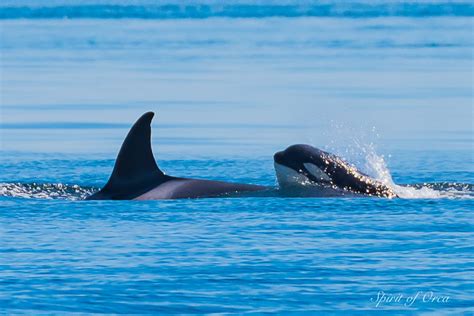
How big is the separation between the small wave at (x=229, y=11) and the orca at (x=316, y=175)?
85174 mm

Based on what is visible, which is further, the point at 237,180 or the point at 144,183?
the point at 237,180

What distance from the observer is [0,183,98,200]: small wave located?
19188mm

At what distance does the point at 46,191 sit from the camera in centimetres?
1962

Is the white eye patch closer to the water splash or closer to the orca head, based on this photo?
the orca head

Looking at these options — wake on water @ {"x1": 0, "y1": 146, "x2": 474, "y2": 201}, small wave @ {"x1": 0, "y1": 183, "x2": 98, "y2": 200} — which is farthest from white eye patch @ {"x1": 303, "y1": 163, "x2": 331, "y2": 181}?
small wave @ {"x1": 0, "y1": 183, "x2": 98, "y2": 200}

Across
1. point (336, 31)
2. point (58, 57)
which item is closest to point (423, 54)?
point (58, 57)

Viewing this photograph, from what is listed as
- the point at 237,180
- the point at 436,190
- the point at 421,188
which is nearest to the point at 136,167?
the point at 237,180

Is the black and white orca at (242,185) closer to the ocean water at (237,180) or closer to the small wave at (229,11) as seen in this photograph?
the ocean water at (237,180)

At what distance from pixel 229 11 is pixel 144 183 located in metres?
93.3

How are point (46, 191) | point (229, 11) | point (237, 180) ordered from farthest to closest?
1. point (229, 11)
2. point (237, 180)
3. point (46, 191)

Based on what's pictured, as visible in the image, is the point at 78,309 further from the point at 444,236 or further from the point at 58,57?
the point at 58,57

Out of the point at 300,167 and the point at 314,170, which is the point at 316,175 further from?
the point at 300,167

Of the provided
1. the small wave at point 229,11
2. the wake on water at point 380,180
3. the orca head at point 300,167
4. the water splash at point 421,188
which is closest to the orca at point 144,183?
the orca head at point 300,167

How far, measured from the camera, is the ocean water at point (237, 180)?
517 inches
